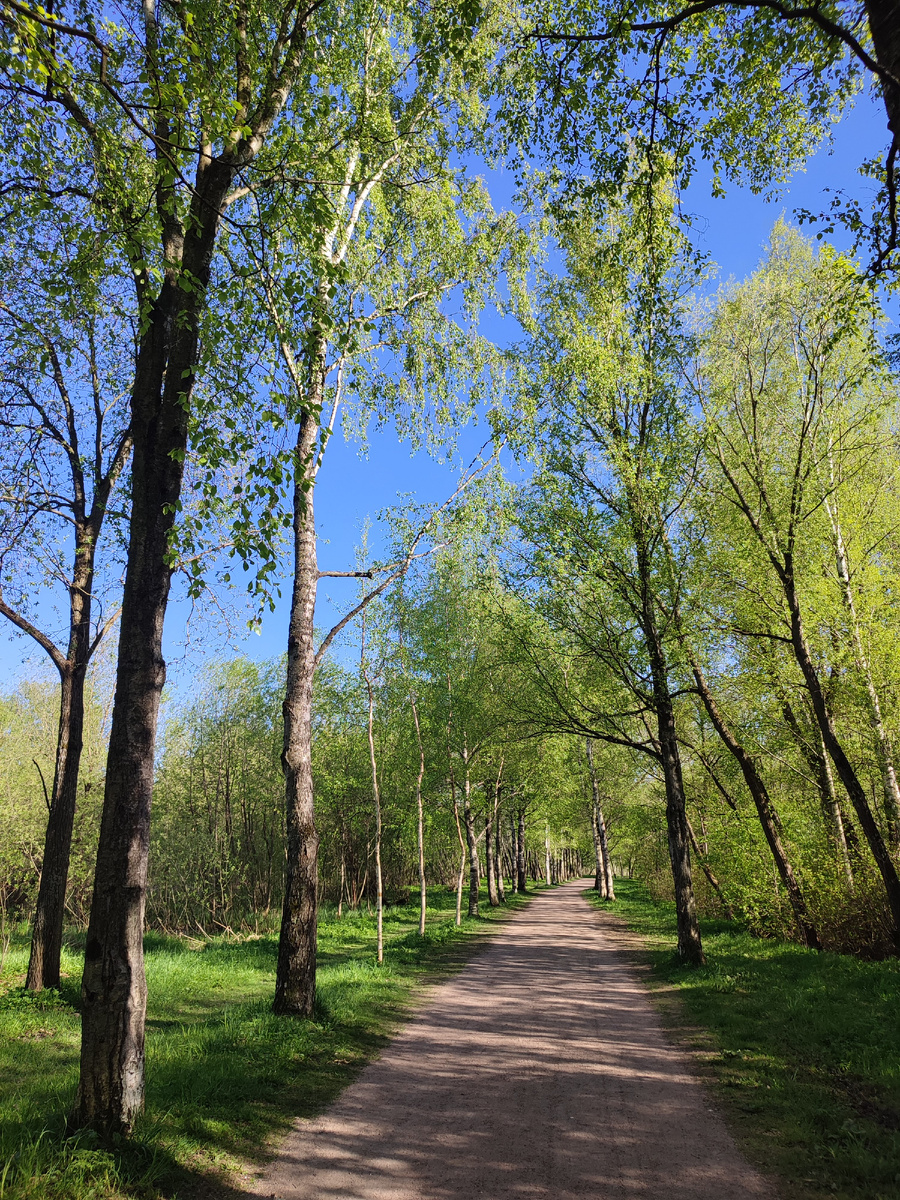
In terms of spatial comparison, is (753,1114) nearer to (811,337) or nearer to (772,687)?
(772,687)

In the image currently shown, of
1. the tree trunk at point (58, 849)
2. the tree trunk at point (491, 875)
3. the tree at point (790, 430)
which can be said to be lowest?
the tree trunk at point (491, 875)

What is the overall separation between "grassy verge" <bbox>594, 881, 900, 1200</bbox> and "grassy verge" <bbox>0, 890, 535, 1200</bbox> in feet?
12.6

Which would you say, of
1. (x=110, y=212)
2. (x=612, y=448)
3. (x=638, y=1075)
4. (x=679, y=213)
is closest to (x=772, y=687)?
(x=612, y=448)

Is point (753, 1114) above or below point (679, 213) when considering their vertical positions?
below

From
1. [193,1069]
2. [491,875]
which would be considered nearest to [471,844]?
[491,875]

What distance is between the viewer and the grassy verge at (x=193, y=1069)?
Result: 158 inches

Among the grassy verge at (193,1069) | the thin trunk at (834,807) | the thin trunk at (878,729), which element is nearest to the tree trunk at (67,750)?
the grassy verge at (193,1069)

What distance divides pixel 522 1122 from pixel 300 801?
477 centimetres

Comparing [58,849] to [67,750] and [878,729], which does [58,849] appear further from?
[878,729]

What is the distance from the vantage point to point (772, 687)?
14.4 meters

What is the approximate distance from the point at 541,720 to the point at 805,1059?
27.0 feet

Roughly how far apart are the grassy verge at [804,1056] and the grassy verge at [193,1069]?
3.83 meters

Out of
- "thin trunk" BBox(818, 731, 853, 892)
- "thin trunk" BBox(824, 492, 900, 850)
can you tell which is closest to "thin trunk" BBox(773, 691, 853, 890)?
"thin trunk" BBox(818, 731, 853, 892)

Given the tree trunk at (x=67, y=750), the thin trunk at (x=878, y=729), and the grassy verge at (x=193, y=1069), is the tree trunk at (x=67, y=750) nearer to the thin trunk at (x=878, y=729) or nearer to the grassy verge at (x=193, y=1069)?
the grassy verge at (x=193, y=1069)
